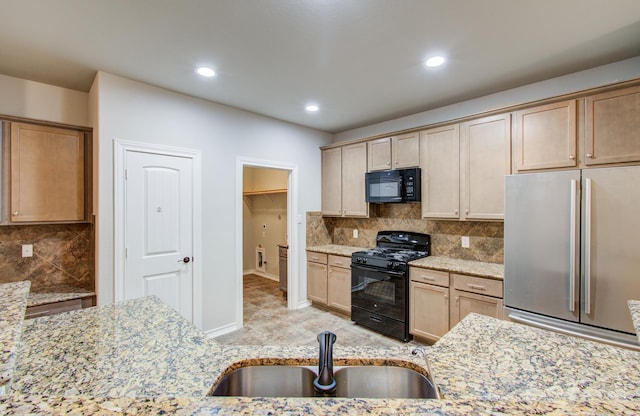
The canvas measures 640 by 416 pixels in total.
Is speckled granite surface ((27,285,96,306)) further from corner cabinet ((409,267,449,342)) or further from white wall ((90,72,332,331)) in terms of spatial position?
corner cabinet ((409,267,449,342))

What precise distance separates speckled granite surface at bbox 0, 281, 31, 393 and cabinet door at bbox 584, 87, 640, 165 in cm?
343

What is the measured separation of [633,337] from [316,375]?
7.47 feet

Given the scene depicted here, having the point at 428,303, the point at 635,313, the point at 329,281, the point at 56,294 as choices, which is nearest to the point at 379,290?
the point at 428,303

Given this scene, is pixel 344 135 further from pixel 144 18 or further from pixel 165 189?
pixel 144 18

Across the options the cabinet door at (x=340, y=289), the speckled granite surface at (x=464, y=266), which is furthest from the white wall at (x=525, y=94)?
the cabinet door at (x=340, y=289)

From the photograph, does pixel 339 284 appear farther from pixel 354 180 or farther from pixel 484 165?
A: pixel 484 165

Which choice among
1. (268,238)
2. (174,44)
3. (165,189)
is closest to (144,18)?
(174,44)

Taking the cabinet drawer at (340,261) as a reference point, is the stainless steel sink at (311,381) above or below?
above

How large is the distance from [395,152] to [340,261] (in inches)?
62.5

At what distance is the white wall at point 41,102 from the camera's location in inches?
104

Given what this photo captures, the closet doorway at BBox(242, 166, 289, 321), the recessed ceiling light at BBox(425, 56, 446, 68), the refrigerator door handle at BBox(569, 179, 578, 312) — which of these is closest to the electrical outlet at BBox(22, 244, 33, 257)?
the closet doorway at BBox(242, 166, 289, 321)

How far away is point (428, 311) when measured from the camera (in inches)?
120

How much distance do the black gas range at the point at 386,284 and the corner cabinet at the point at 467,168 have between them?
0.52 metres

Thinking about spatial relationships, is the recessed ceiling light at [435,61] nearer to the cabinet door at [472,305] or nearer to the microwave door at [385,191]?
the microwave door at [385,191]
